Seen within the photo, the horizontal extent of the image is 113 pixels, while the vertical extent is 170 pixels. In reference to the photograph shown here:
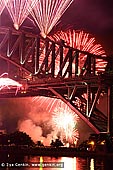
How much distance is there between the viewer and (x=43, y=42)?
270 feet

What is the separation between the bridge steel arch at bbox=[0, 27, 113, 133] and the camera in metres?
69.4

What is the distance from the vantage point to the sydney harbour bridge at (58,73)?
69.2m

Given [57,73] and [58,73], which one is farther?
[57,73]

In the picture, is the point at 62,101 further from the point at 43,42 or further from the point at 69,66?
the point at 43,42

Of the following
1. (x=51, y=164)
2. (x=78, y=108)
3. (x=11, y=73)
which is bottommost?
(x=51, y=164)

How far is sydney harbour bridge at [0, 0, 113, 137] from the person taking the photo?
69.2 metres

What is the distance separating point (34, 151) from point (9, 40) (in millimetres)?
22829

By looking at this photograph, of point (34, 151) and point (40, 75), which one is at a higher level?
point (40, 75)

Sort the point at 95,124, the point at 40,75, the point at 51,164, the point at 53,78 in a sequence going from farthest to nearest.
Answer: the point at 40,75
the point at 53,78
the point at 95,124
the point at 51,164

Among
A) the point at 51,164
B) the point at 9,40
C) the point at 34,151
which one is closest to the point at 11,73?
the point at 9,40

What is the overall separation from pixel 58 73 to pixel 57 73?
3.19m

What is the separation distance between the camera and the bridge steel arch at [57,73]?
2731 inches

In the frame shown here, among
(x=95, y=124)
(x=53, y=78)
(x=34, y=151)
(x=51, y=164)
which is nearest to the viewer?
(x=51, y=164)

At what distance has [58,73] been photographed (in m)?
76.9
